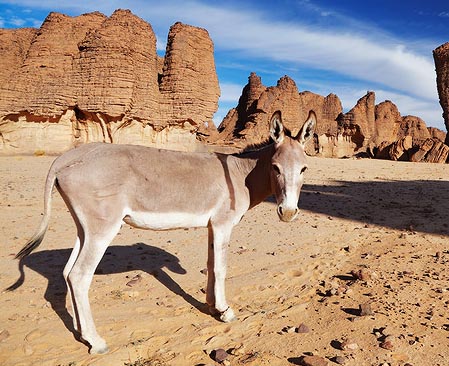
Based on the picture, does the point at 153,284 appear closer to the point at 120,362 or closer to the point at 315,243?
the point at 120,362

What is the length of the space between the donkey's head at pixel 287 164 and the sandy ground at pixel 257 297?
4.75 feet

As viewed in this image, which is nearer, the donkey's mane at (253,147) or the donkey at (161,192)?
the donkey at (161,192)

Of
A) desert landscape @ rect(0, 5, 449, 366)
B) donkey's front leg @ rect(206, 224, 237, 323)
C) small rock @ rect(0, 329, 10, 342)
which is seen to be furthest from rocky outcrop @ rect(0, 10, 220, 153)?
donkey's front leg @ rect(206, 224, 237, 323)

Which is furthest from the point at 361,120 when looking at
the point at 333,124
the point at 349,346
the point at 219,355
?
the point at 219,355

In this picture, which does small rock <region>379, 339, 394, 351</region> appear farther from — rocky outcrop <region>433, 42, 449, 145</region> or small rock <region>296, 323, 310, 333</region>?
rocky outcrop <region>433, 42, 449, 145</region>

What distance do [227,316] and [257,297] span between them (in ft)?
2.98

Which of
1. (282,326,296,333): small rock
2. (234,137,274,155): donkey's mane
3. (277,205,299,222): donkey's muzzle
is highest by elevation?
(234,137,274,155): donkey's mane

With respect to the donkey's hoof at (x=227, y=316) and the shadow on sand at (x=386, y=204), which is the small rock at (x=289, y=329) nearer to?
the donkey's hoof at (x=227, y=316)

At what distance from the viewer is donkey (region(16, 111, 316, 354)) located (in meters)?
3.79

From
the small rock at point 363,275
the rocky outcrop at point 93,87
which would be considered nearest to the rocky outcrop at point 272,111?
the rocky outcrop at point 93,87

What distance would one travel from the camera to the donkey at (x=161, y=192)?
379cm

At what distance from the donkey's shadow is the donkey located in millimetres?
1000

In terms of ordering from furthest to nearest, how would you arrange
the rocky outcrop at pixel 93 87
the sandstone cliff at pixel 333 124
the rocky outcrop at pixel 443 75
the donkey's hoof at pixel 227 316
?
1. the sandstone cliff at pixel 333 124
2. the rocky outcrop at pixel 443 75
3. the rocky outcrop at pixel 93 87
4. the donkey's hoof at pixel 227 316

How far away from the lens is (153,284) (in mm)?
5695
